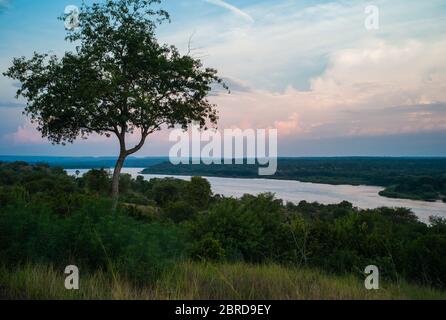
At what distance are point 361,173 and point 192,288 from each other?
271 feet

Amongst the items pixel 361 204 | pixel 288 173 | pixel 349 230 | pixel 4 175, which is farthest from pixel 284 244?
pixel 288 173

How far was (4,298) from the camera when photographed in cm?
488

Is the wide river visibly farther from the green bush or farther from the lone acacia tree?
the green bush

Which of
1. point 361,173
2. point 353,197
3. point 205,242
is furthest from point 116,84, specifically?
point 361,173

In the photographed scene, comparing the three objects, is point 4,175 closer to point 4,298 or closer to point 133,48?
point 133,48

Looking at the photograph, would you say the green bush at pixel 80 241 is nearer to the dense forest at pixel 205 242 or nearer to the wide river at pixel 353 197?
the dense forest at pixel 205 242

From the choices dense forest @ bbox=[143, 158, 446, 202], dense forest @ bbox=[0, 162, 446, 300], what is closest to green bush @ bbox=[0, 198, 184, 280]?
dense forest @ bbox=[0, 162, 446, 300]

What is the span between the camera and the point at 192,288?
5.16 m

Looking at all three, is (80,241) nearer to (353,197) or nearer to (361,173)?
(353,197)

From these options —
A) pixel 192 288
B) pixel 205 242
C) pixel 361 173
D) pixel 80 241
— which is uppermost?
pixel 80 241

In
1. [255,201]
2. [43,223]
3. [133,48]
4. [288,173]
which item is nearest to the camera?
[43,223]

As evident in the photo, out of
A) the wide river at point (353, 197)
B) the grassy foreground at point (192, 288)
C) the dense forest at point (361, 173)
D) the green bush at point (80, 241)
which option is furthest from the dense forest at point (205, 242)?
the dense forest at point (361, 173)

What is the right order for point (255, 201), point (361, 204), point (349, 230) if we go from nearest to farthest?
point (349, 230)
point (255, 201)
point (361, 204)
